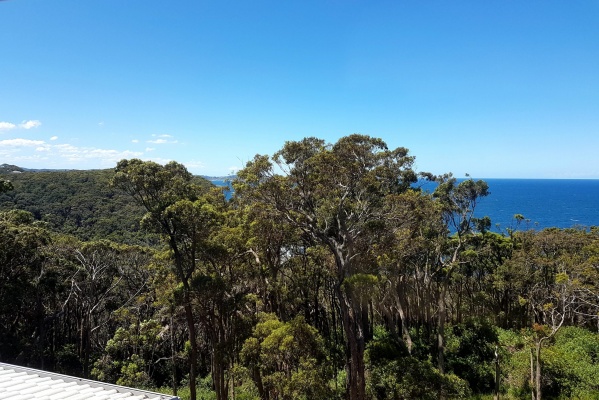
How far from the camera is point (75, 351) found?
850 inches

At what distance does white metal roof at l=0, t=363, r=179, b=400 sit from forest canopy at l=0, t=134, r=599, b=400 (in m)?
3.82

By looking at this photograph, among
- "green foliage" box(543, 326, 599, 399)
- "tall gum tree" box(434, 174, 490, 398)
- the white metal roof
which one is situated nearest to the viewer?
the white metal roof

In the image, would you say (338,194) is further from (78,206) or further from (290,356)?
(78,206)

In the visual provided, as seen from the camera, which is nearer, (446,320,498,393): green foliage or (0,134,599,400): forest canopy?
(0,134,599,400): forest canopy

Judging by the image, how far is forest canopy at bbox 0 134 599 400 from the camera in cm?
1000

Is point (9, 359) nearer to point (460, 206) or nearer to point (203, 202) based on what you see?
point (203, 202)

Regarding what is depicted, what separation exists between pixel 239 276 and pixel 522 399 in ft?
38.1

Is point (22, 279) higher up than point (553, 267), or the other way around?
point (22, 279)

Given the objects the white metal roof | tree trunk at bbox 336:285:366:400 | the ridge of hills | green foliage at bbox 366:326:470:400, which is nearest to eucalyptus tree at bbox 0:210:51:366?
the white metal roof

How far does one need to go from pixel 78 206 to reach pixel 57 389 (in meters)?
44.0

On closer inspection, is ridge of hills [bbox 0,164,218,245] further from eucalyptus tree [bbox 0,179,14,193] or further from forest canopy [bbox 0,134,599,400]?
eucalyptus tree [bbox 0,179,14,193]

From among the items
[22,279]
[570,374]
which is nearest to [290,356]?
[570,374]

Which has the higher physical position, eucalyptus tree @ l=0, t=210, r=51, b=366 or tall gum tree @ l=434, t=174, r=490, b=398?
tall gum tree @ l=434, t=174, r=490, b=398

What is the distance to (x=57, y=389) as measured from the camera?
6.34 m
